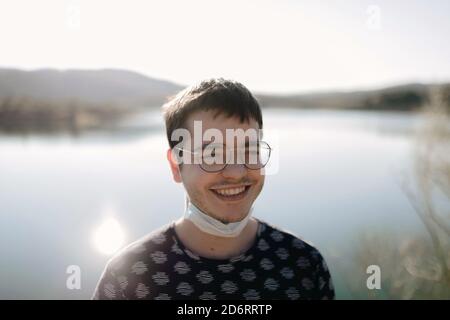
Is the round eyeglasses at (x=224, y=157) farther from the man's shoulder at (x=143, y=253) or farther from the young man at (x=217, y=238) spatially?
the man's shoulder at (x=143, y=253)

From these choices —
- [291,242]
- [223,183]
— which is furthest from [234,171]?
[291,242]

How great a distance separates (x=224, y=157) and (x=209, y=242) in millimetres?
319

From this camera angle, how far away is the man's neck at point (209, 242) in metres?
1.47

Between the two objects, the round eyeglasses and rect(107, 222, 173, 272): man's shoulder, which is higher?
the round eyeglasses

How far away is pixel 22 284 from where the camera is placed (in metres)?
10.1

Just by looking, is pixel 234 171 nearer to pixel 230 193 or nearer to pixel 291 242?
pixel 230 193

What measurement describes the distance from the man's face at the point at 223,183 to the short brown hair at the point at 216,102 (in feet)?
0.07

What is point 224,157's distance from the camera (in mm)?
1409

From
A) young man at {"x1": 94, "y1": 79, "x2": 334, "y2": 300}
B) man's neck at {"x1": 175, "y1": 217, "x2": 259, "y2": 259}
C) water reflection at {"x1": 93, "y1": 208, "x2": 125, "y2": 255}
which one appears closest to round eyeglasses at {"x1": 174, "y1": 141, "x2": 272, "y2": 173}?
young man at {"x1": 94, "y1": 79, "x2": 334, "y2": 300}

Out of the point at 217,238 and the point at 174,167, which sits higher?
the point at 174,167

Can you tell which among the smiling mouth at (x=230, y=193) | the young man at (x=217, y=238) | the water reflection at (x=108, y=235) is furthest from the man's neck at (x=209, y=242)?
the water reflection at (x=108, y=235)

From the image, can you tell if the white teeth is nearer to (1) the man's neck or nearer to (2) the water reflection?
(1) the man's neck

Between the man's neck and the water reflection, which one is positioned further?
the water reflection

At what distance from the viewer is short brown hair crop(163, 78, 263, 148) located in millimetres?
1423
